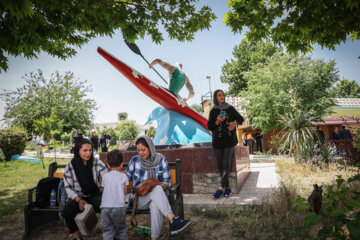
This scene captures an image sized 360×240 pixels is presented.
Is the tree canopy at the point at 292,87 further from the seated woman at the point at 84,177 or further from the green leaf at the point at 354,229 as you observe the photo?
A: the green leaf at the point at 354,229

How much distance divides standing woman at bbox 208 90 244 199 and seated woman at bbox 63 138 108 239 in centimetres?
209

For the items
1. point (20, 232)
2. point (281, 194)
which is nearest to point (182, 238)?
point (281, 194)

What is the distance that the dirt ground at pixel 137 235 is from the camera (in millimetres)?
2768

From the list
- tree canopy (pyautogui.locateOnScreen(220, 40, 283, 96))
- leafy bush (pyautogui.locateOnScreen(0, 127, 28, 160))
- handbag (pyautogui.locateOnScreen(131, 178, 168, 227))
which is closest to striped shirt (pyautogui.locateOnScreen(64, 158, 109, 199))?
handbag (pyautogui.locateOnScreen(131, 178, 168, 227))

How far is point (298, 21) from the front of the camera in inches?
158

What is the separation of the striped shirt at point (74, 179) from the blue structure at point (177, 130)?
3034 mm

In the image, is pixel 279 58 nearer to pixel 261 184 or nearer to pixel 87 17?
pixel 261 184

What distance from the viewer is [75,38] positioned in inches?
188

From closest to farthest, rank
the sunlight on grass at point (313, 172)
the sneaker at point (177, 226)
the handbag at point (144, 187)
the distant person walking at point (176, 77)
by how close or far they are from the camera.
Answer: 1. the sneaker at point (177, 226)
2. the handbag at point (144, 187)
3. the sunlight on grass at point (313, 172)
4. the distant person walking at point (176, 77)

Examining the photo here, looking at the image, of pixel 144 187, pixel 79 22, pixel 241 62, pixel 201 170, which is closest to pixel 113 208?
pixel 144 187

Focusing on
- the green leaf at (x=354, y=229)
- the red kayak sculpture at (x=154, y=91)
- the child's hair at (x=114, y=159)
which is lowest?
the green leaf at (x=354, y=229)

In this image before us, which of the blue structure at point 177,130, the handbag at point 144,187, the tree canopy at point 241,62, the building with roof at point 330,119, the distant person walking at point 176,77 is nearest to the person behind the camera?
the handbag at point 144,187

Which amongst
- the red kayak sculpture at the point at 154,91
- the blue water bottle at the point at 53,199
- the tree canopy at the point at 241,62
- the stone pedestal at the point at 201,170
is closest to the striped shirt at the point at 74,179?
the blue water bottle at the point at 53,199

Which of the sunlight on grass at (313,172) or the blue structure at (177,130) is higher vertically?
the blue structure at (177,130)
